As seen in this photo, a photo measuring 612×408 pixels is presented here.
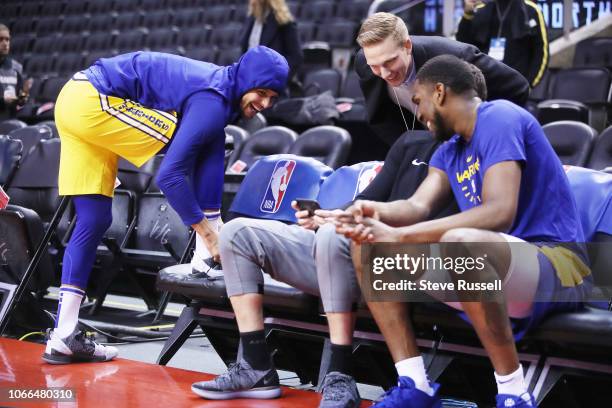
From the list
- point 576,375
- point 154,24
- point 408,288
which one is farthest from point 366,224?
point 154,24

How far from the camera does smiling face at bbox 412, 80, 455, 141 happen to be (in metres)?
2.40

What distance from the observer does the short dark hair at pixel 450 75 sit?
94.8 inches

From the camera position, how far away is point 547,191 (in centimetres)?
238

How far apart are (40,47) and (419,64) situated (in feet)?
37.6

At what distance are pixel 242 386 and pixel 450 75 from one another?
1.11 metres

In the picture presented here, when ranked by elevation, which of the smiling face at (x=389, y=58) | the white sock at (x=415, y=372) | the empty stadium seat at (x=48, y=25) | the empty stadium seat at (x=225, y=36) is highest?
the smiling face at (x=389, y=58)

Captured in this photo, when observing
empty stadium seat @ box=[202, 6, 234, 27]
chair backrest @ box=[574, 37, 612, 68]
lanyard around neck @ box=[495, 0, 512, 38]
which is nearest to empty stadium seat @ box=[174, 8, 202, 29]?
empty stadium seat @ box=[202, 6, 234, 27]

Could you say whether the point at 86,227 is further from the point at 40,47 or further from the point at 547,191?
the point at 40,47

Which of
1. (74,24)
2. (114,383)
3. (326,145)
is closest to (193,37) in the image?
(74,24)

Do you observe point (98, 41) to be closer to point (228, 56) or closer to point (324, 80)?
point (228, 56)

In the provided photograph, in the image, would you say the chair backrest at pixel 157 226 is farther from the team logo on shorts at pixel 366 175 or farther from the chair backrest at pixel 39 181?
the team logo on shorts at pixel 366 175

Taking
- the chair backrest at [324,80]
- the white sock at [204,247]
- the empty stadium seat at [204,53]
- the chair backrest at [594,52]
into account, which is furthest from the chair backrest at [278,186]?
the empty stadium seat at [204,53]

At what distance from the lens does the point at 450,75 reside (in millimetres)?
2416
